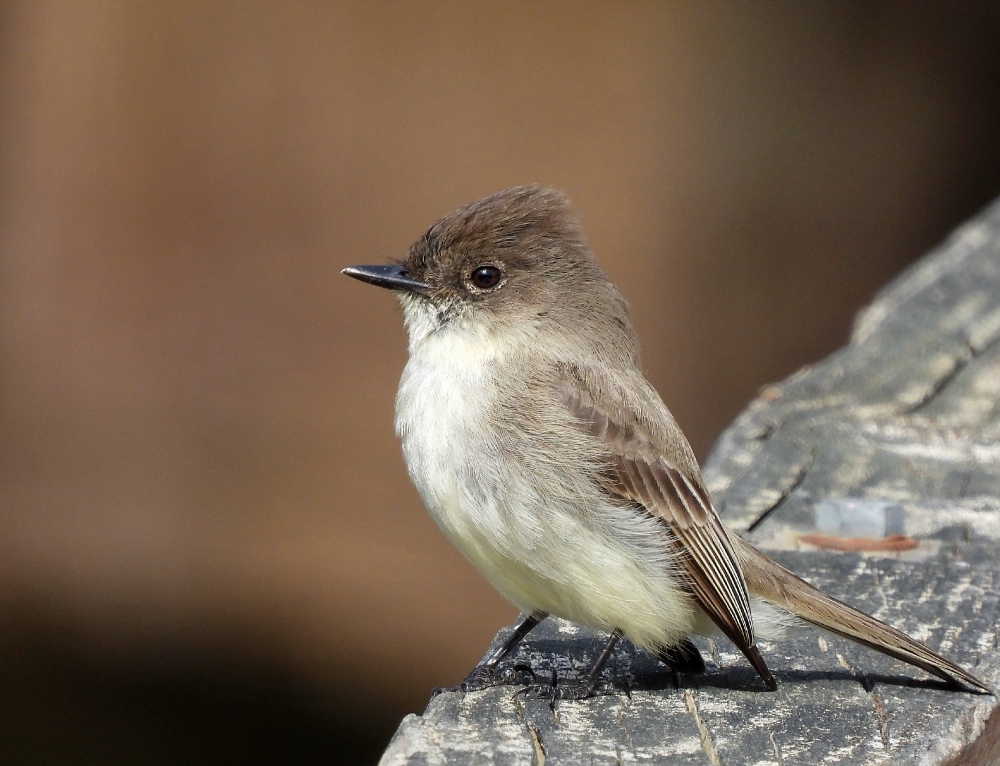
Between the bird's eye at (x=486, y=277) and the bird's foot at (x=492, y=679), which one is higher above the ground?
the bird's eye at (x=486, y=277)

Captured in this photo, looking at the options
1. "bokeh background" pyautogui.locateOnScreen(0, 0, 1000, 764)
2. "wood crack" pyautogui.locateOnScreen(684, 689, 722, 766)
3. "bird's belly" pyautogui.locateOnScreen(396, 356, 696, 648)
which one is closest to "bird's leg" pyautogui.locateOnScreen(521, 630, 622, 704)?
"bird's belly" pyautogui.locateOnScreen(396, 356, 696, 648)

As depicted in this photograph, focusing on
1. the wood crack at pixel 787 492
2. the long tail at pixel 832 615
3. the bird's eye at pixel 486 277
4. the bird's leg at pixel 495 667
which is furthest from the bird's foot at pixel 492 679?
the bird's eye at pixel 486 277

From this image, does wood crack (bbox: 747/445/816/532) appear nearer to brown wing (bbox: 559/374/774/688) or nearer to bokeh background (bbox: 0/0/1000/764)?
brown wing (bbox: 559/374/774/688)

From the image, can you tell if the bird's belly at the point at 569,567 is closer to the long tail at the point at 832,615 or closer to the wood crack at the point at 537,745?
the long tail at the point at 832,615

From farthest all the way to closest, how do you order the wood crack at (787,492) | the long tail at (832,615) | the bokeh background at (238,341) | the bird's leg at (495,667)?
1. the bokeh background at (238,341)
2. the wood crack at (787,492)
3. the bird's leg at (495,667)
4. the long tail at (832,615)

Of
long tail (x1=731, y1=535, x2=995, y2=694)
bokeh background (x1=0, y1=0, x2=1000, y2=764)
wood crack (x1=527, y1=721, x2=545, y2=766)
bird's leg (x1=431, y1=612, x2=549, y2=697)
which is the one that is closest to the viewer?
wood crack (x1=527, y1=721, x2=545, y2=766)

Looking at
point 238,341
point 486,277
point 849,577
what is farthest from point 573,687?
point 238,341

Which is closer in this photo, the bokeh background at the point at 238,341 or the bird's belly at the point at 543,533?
the bird's belly at the point at 543,533
